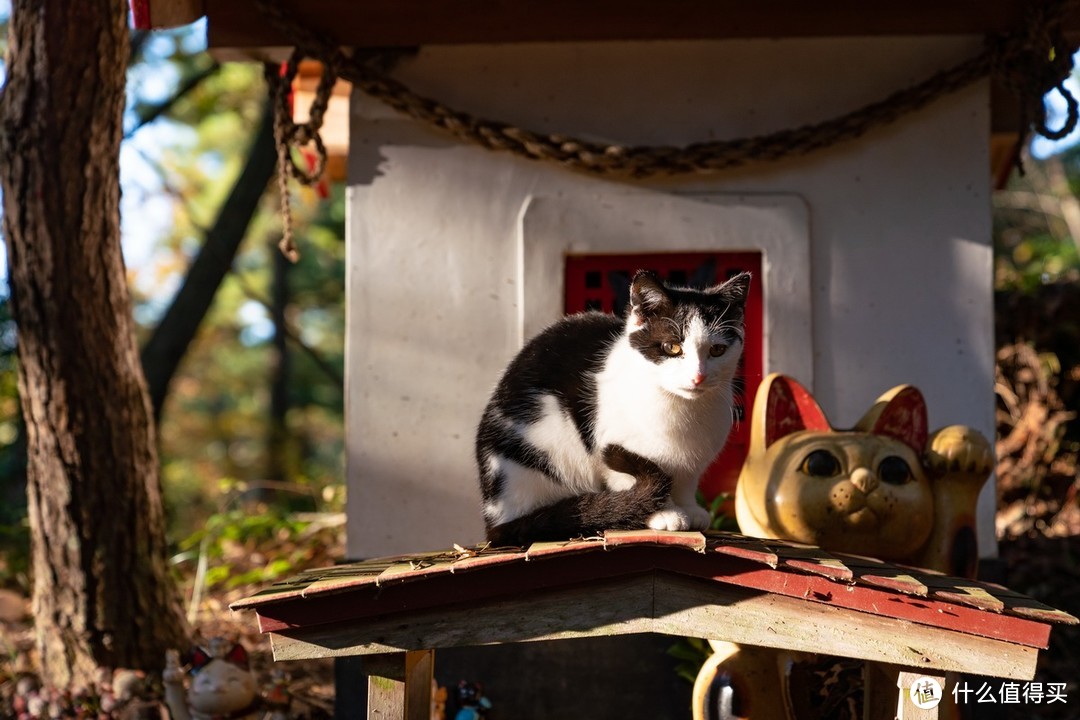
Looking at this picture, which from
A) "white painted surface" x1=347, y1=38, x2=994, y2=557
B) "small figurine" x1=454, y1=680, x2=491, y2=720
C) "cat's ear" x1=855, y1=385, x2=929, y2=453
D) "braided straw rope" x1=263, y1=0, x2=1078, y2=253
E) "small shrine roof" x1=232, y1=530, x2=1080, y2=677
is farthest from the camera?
"white painted surface" x1=347, y1=38, x2=994, y2=557

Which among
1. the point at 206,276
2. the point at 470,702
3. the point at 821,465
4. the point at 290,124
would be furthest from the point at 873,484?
the point at 206,276

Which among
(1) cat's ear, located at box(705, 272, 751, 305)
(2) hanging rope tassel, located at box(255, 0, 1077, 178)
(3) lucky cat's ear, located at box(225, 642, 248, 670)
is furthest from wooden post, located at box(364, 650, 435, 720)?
(2) hanging rope tassel, located at box(255, 0, 1077, 178)

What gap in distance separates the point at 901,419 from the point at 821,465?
0.40 metres

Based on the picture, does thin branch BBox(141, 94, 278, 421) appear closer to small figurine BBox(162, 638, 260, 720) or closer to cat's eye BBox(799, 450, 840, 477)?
small figurine BBox(162, 638, 260, 720)

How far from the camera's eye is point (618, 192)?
13.1ft

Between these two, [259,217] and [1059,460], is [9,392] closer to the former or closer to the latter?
[1059,460]

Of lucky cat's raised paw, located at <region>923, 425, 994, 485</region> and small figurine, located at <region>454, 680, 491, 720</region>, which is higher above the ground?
lucky cat's raised paw, located at <region>923, 425, 994, 485</region>

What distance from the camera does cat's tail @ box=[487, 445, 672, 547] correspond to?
2420 mm

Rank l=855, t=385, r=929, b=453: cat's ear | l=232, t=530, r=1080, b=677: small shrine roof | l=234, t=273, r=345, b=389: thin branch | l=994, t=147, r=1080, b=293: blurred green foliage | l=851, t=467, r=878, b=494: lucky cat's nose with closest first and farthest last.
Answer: l=232, t=530, r=1080, b=677: small shrine roof, l=851, t=467, r=878, b=494: lucky cat's nose, l=855, t=385, r=929, b=453: cat's ear, l=234, t=273, r=345, b=389: thin branch, l=994, t=147, r=1080, b=293: blurred green foliage

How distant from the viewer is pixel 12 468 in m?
6.36

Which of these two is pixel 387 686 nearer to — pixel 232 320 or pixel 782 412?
pixel 782 412

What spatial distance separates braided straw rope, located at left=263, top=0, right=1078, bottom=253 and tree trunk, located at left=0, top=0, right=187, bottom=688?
852 millimetres

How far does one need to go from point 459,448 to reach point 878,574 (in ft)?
6.47

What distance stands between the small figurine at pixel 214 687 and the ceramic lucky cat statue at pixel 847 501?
1518 millimetres
